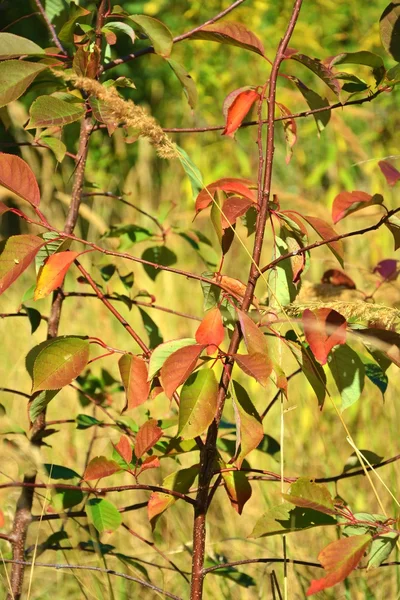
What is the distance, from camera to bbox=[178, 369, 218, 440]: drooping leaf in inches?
36.5

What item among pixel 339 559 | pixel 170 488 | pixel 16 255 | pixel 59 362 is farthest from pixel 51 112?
pixel 339 559

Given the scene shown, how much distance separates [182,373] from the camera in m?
0.92

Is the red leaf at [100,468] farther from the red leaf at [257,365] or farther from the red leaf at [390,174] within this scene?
the red leaf at [390,174]

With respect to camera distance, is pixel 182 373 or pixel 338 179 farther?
pixel 338 179

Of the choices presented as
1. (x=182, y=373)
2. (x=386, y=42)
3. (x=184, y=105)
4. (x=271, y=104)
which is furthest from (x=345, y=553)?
(x=184, y=105)

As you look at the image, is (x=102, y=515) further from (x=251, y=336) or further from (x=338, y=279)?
(x=338, y=279)

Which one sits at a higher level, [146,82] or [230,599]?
[146,82]

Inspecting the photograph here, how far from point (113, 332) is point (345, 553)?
2448mm

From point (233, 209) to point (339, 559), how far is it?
1.46 ft

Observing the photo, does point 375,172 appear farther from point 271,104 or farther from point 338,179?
point 271,104

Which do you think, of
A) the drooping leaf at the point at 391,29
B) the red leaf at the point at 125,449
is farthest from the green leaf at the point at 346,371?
the drooping leaf at the point at 391,29

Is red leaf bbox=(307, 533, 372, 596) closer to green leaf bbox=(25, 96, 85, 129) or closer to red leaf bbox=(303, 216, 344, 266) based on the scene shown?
red leaf bbox=(303, 216, 344, 266)

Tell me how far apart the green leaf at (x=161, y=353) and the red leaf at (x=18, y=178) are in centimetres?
26

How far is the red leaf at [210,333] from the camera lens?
0.96 metres
